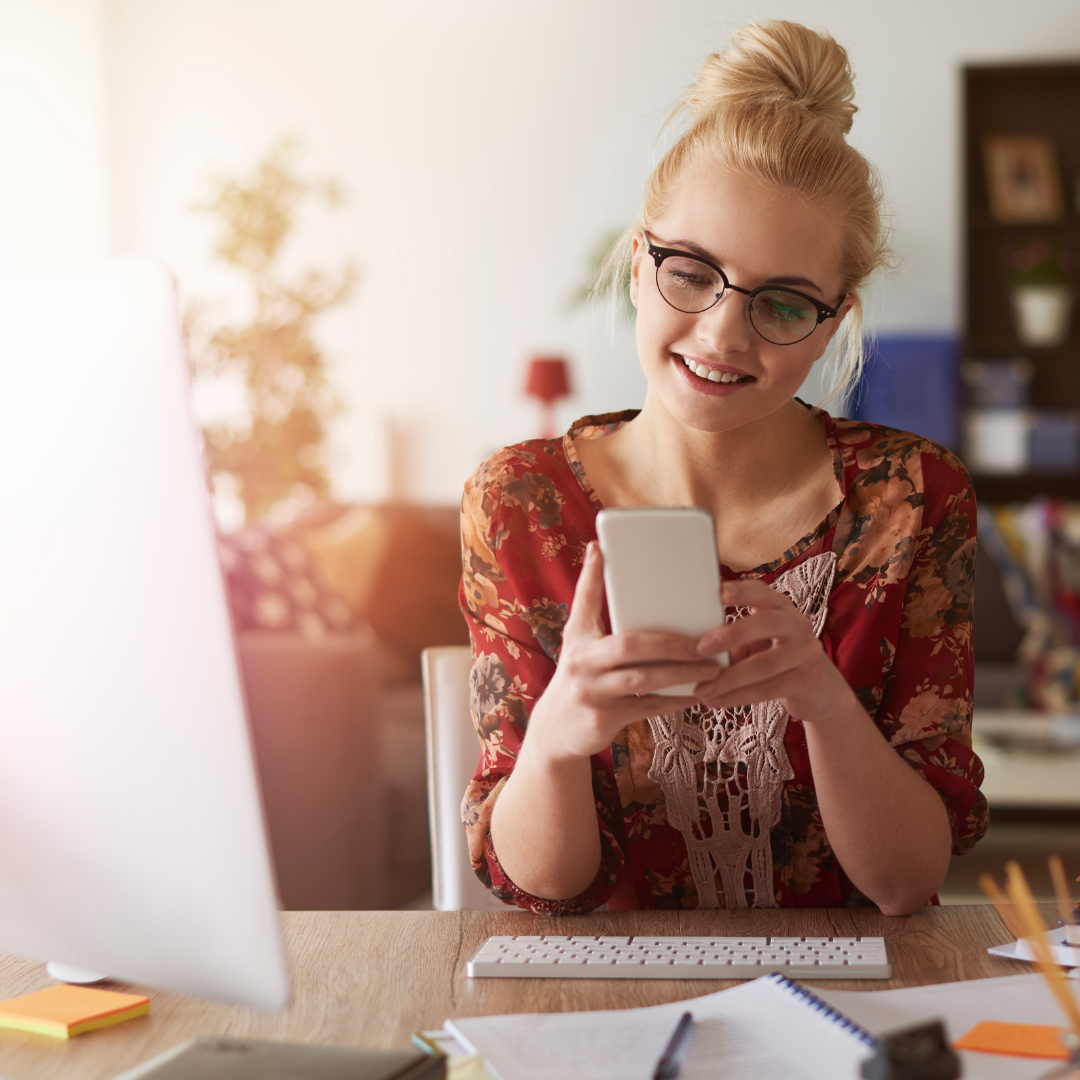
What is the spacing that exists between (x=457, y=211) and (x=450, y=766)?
3.94m

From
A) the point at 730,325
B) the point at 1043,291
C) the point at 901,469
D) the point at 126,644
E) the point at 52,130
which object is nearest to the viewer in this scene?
the point at 126,644

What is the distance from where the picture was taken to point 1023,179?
4.31 meters

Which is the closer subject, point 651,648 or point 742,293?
point 651,648

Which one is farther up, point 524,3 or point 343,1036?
point 524,3

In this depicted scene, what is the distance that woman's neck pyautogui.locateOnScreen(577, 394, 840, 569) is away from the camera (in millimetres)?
1074

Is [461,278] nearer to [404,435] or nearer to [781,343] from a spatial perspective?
[404,435]

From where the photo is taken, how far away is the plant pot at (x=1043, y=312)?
421 cm

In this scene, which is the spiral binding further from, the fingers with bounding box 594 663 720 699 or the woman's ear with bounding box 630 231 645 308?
the woman's ear with bounding box 630 231 645 308

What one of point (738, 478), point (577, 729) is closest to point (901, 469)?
point (738, 478)

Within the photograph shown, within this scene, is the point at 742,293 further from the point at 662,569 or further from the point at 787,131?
the point at 662,569

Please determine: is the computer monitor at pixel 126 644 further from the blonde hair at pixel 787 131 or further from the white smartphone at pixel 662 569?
the blonde hair at pixel 787 131

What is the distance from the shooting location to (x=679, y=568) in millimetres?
A: 647

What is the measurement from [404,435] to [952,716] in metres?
3.97

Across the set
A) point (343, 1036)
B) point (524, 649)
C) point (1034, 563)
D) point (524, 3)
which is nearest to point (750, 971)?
point (343, 1036)
